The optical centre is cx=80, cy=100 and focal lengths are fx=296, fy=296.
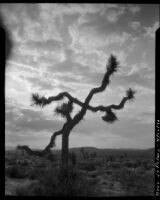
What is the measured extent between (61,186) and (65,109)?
3510 millimetres

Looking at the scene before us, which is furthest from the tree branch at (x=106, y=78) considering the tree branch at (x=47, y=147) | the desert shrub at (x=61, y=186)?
the desert shrub at (x=61, y=186)

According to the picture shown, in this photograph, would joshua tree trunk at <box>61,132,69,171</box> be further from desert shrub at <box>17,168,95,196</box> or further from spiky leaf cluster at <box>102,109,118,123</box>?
spiky leaf cluster at <box>102,109,118,123</box>

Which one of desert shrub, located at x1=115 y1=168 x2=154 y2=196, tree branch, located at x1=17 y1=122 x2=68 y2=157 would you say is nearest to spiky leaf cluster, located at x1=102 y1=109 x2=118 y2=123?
tree branch, located at x1=17 y1=122 x2=68 y2=157

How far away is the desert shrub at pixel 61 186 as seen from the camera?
799 centimetres

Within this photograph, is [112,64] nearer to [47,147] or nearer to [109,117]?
[109,117]

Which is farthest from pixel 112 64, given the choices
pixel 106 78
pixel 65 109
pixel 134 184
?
pixel 134 184

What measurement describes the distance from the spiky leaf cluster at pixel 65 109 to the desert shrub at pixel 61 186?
246 cm

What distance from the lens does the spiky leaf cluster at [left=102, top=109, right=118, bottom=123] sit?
11312mm

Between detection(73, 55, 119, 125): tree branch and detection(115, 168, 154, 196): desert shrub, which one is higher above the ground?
detection(73, 55, 119, 125): tree branch

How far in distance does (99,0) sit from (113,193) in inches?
275

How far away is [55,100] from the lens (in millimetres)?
11227

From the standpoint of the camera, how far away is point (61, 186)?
26.8ft

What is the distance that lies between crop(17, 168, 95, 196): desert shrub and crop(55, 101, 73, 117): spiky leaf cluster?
2461mm

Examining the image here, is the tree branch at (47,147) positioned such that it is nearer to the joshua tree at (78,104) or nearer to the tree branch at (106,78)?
the joshua tree at (78,104)
